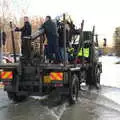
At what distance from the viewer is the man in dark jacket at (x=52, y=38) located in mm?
13094

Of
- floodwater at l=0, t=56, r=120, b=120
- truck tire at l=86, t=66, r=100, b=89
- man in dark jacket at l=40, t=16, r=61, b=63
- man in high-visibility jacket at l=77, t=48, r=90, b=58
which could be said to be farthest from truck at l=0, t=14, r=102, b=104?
truck tire at l=86, t=66, r=100, b=89

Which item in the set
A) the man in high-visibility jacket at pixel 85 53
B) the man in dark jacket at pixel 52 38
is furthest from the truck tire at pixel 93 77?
the man in dark jacket at pixel 52 38

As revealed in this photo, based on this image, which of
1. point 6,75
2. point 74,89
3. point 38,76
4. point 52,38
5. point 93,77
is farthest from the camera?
point 93,77

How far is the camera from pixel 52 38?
13.2 metres

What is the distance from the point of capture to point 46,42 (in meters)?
13.6

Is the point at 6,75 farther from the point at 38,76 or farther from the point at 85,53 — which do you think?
the point at 85,53

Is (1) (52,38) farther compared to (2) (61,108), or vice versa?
(1) (52,38)

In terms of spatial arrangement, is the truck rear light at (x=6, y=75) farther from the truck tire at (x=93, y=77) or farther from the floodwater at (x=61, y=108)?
the truck tire at (x=93, y=77)

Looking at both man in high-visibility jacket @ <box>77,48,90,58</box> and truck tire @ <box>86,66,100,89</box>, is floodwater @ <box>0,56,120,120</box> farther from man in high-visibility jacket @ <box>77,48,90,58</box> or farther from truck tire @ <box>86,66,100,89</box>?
truck tire @ <box>86,66,100,89</box>

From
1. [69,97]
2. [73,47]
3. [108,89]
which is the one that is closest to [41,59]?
[69,97]

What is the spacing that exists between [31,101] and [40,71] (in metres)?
1.46

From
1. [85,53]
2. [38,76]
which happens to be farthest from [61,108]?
[85,53]

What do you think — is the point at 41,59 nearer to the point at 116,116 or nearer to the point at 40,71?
the point at 40,71

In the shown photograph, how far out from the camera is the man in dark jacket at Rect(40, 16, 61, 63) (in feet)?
43.0
